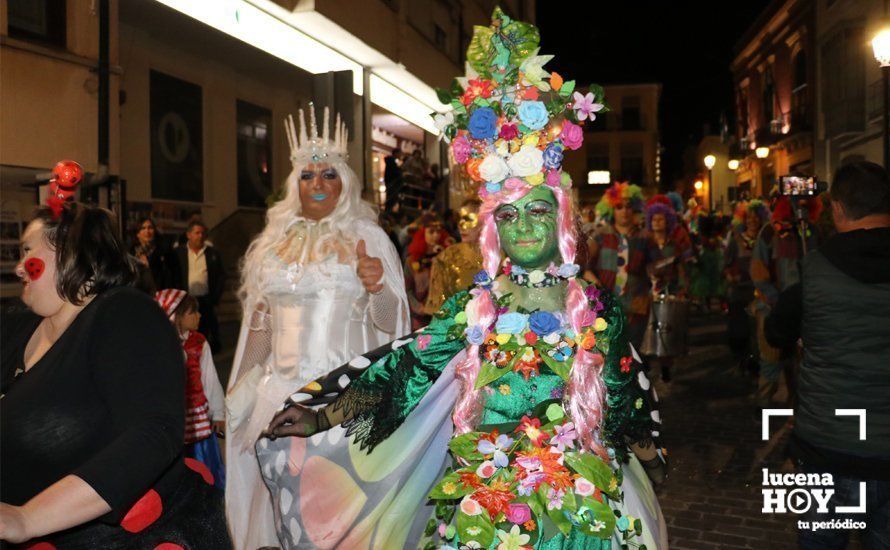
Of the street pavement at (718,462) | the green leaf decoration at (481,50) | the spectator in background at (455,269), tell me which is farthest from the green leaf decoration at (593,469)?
the spectator in background at (455,269)

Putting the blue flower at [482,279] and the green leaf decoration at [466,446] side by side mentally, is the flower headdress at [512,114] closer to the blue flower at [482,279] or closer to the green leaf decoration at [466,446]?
the blue flower at [482,279]

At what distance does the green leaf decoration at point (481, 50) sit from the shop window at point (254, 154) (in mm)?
14951

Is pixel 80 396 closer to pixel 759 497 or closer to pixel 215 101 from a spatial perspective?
pixel 759 497

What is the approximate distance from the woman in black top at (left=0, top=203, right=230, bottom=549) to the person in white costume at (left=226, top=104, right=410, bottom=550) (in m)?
1.78

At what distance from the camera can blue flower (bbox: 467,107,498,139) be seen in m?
2.79

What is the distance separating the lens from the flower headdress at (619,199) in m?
9.19

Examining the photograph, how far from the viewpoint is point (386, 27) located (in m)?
14.8

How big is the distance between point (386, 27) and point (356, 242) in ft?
38.7

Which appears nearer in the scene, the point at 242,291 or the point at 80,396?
the point at 80,396

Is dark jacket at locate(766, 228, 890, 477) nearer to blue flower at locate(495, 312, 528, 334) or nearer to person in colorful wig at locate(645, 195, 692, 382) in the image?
blue flower at locate(495, 312, 528, 334)

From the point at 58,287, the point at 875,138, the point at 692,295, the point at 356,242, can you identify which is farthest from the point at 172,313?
the point at 875,138

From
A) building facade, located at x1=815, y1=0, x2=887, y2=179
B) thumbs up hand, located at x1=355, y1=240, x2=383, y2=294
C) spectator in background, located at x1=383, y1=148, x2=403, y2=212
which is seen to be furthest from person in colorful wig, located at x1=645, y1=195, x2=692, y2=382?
building facade, located at x1=815, y1=0, x2=887, y2=179

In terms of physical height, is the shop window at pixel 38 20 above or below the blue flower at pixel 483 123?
above

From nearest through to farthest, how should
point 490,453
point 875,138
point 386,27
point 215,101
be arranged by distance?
point 490,453 → point 386,27 → point 215,101 → point 875,138
